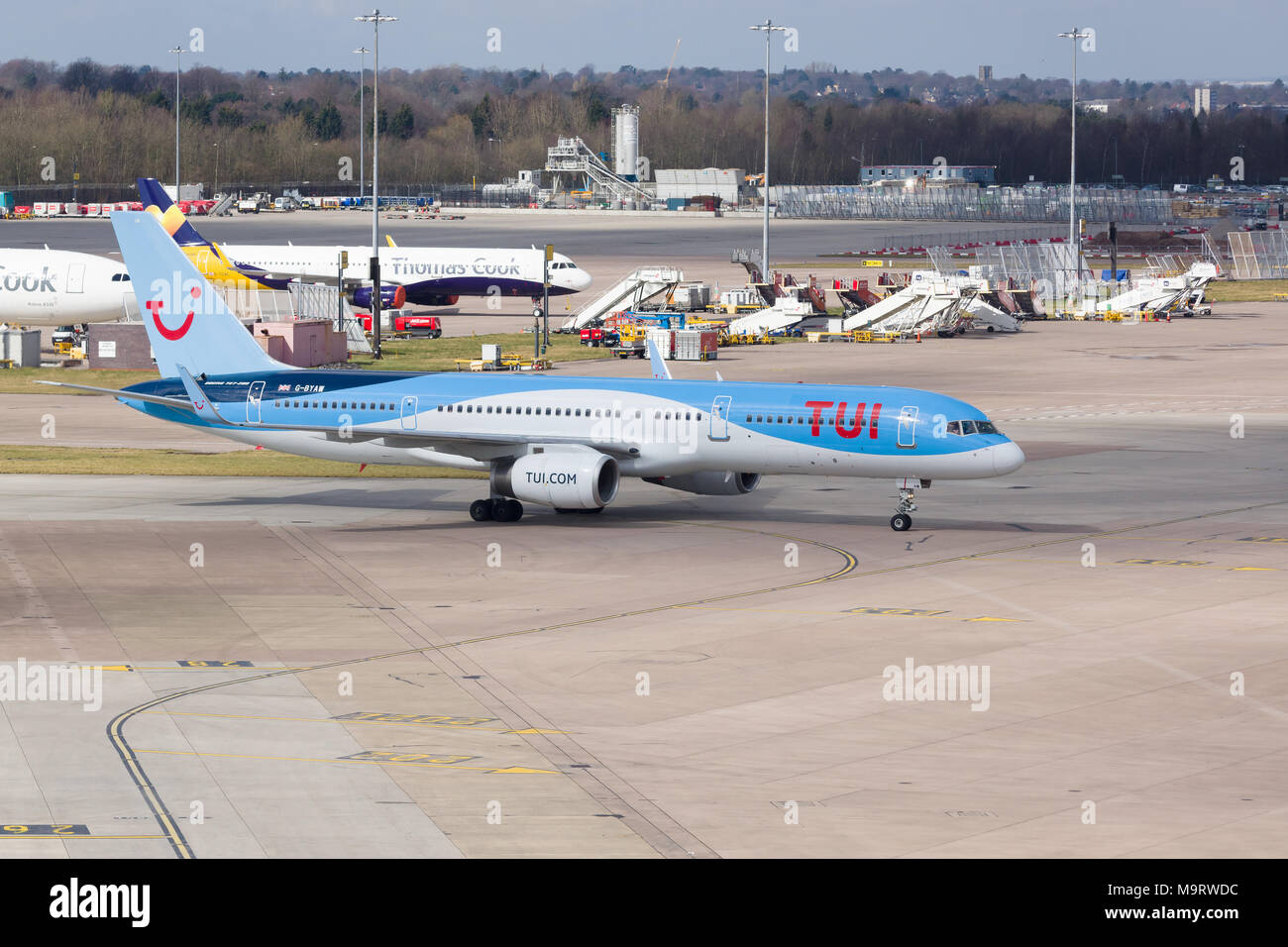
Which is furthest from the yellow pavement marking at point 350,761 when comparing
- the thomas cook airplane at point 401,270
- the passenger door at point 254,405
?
the thomas cook airplane at point 401,270

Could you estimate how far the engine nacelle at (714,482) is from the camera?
53.2 metres

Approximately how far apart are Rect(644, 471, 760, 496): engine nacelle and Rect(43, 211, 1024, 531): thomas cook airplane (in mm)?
45

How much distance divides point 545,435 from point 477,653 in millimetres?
16513

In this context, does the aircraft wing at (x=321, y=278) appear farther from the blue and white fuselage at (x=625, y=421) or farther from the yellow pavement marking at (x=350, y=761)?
the yellow pavement marking at (x=350, y=761)

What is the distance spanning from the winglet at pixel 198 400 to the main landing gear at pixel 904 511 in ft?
72.0

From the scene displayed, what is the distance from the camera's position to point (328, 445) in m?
54.6

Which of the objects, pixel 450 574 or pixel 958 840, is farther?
pixel 450 574

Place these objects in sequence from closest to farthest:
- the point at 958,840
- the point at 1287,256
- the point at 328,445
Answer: the point at 958,840 → the point at 328,445 → the point at 1287,256

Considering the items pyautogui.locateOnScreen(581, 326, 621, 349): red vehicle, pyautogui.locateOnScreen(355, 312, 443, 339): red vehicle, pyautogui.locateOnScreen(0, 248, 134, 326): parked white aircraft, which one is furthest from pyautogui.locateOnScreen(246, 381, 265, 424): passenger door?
pyautogui.locateOnScreen(355, 312, 443, 339): red vehicle

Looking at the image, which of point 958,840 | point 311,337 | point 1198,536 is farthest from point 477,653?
point 311,337

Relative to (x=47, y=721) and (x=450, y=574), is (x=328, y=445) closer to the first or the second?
(x=450, y=574)

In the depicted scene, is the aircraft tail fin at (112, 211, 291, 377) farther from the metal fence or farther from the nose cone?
the metal fence

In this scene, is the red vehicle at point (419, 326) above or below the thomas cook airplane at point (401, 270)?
below

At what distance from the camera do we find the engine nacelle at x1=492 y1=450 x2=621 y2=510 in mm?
50469
